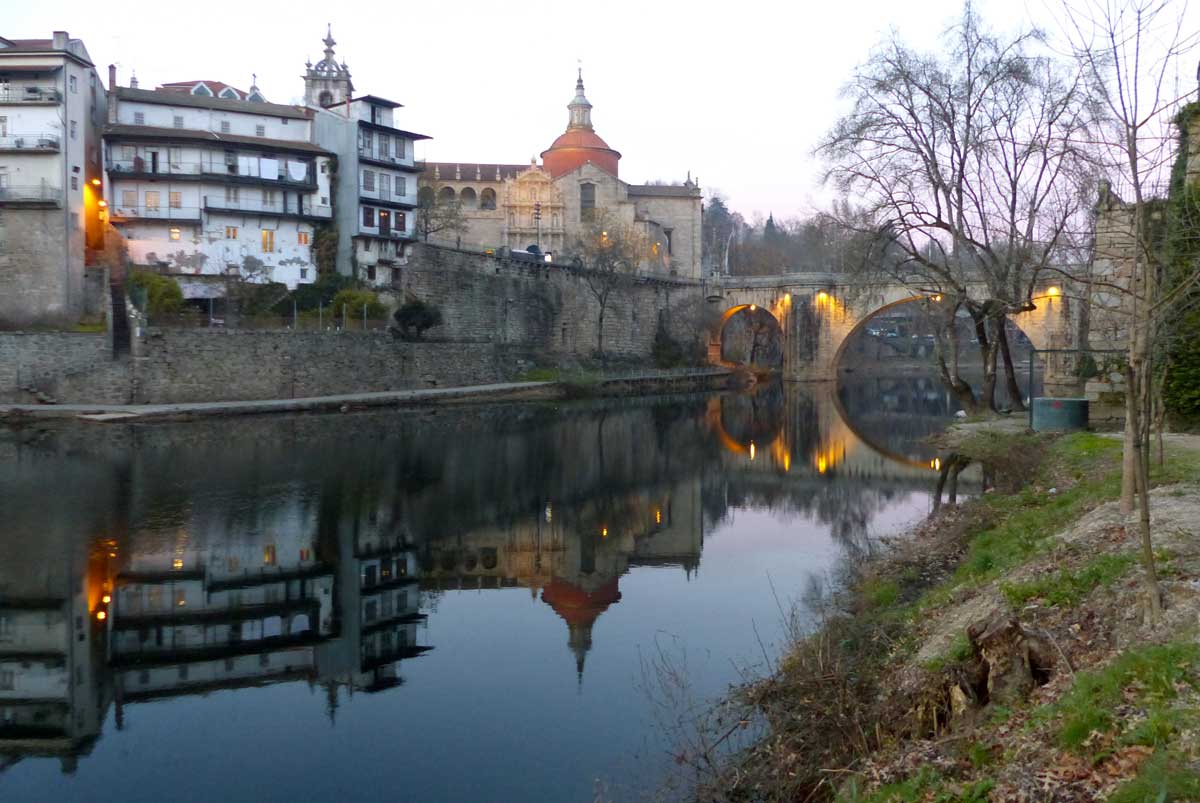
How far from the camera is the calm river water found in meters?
8.69

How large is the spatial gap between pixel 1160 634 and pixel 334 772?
6489 mm

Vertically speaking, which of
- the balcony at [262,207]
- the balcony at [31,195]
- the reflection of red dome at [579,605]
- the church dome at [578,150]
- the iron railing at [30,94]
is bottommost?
the reflection of red dome at [579,605]

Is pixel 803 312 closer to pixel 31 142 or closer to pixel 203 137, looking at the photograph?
pixel 203 137

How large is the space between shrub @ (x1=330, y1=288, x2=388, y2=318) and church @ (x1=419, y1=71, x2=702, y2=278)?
980 inches

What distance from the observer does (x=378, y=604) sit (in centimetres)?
1319

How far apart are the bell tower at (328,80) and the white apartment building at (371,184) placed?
53.2 ft

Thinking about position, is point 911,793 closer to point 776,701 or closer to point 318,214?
point 776,701

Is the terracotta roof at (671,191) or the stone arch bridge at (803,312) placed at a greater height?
the terracotta roof at (671,191)

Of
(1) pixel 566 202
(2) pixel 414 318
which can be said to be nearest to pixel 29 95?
(2) pixel 414 318

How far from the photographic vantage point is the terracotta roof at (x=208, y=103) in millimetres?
44688

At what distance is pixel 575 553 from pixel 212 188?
34265 mm

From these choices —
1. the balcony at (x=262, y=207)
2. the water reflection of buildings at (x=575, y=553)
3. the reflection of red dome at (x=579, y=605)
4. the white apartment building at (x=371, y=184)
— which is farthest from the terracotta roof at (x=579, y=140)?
the reflection of red dome at (x=579, y=605)

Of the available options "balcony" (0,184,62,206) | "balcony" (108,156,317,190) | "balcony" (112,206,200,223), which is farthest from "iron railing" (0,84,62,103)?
"balcony" (112,206,200,223)

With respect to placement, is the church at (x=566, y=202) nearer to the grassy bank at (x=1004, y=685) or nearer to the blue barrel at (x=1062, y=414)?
the blue barrel at (x=1062, y=414)
